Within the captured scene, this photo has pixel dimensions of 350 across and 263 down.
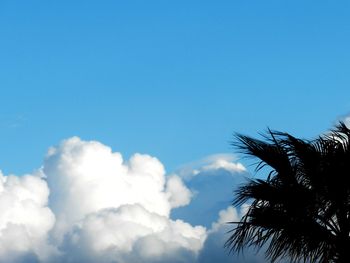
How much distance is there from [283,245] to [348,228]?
135 centimetres

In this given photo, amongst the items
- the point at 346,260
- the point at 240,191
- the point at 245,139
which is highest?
the point at 245,139

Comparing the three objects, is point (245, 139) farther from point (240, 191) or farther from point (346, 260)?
point (346, 260)

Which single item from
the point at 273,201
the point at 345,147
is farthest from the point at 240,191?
the point at 345,147

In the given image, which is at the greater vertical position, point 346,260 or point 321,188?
point 321,188

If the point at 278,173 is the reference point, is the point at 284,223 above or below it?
below

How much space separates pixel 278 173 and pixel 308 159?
2.32 ft

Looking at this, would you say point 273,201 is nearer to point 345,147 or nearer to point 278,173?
point 278,173

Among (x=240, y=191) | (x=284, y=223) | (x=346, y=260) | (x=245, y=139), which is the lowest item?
(x=346, y=260)

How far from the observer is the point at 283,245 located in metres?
15.7

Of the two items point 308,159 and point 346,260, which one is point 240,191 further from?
point 346,260

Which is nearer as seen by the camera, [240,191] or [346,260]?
[346,260]

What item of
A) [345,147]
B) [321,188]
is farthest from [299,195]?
[345,147]

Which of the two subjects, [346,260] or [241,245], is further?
[241,245]

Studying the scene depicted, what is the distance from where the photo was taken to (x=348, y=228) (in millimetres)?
15422
